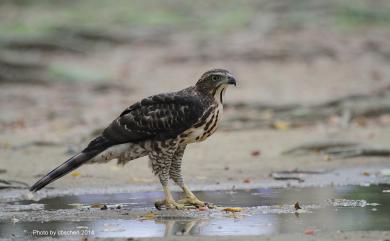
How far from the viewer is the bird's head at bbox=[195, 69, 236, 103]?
899 centimetres

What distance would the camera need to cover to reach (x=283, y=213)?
8.47 metres

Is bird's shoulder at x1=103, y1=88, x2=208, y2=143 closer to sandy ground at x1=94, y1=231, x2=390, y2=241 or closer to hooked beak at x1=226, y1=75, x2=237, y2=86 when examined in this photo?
hooked beak at x1=226, y1=75, x2=237, y2=86

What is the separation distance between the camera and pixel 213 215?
335 inches

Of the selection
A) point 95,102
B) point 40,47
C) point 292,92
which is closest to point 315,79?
point 292,92

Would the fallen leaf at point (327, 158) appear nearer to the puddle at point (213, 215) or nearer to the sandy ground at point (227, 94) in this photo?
the sandy ground at point (227, 94)

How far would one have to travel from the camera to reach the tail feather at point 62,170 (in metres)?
8.91

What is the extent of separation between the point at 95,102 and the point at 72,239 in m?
10.6

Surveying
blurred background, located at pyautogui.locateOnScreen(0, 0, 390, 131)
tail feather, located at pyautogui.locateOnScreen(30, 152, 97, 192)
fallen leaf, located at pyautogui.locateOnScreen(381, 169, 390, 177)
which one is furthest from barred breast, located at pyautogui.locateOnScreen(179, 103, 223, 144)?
blurred background, located at pyautogui.locateOnScreen(0, 0, 390, 131)

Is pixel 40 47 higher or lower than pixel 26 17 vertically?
lower

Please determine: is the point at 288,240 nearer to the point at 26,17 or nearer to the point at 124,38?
the point at 124,38

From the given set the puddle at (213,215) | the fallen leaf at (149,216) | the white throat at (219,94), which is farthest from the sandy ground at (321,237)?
the white throat at (219,94)

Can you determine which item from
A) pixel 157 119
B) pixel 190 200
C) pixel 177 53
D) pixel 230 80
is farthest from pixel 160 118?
pixel 177 53

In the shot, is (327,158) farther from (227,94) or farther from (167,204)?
(227,94)

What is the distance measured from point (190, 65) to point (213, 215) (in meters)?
13.3
